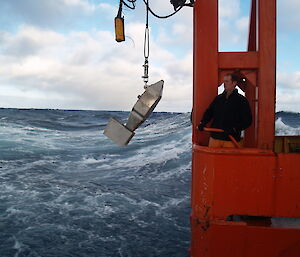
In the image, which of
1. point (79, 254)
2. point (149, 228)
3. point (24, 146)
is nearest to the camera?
point (79, 254)

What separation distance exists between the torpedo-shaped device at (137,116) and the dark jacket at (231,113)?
29.0 inches

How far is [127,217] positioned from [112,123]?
389cm

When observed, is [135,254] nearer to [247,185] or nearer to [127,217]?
[127,217]

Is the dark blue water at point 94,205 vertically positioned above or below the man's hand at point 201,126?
below

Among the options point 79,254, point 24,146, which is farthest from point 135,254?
point 24,146

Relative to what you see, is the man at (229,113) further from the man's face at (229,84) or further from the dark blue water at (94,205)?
the dark blue water at (94,205)

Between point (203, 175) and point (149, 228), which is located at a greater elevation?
point (203, 175)

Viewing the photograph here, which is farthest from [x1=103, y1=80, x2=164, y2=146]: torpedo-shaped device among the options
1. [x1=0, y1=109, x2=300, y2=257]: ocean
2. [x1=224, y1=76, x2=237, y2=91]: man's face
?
[x1=0, y1=109, x2=300, y2=257]: ocean

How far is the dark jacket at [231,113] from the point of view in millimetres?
3242

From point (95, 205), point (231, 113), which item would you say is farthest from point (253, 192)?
point (95, 205)

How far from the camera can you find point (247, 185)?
3010mm

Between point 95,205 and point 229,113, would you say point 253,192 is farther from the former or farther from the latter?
point 95,205

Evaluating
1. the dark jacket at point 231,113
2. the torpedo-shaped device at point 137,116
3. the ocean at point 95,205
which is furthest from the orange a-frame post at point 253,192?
the ocean at point 95,205

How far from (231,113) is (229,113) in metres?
0.02
